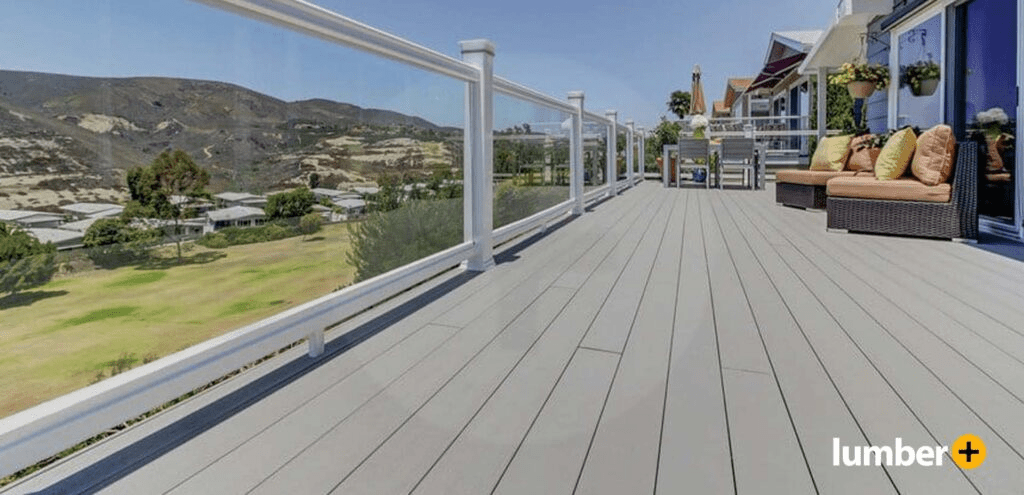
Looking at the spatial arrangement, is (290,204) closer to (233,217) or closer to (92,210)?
(233,217)

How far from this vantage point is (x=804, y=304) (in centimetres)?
246

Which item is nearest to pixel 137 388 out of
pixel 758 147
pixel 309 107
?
pixel 309 107

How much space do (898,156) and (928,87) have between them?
1758mm

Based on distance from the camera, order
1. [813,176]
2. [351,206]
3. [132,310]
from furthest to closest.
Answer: [813,176]
[351,206]
[132,310]

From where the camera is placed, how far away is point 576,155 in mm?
6176

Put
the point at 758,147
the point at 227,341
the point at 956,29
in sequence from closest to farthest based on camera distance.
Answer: the point at 227,341
the point at 956,29
the point at 758,147

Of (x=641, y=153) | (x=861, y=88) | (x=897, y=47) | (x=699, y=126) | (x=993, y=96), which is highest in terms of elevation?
(x=897, y=47)

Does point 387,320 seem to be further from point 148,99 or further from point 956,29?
point 956,29

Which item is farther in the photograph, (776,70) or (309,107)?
(776,70)

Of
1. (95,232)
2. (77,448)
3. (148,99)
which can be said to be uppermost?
(148,99)

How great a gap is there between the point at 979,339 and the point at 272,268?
7.84 feet

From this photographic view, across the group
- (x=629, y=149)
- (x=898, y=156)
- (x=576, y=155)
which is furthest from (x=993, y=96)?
(x=629, y=149)

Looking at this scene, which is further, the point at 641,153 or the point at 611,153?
the point at 641,153

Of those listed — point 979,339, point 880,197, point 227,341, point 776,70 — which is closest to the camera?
point 227,341
